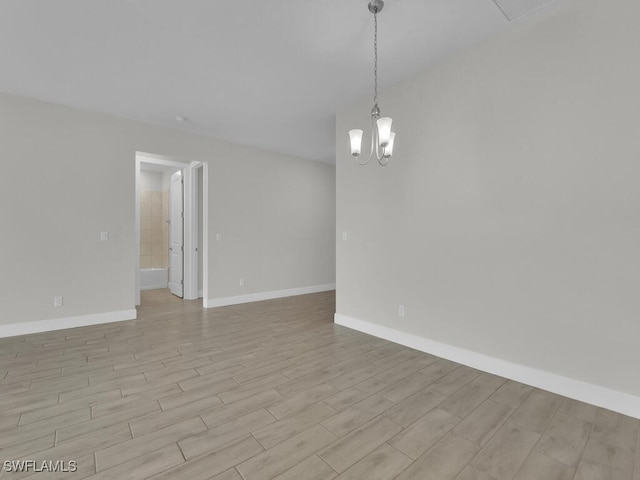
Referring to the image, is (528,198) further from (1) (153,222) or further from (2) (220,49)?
(1) (153,222)

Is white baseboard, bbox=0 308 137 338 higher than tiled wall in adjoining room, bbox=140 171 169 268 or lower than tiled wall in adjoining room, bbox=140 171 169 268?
lower

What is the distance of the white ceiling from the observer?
2.19 metres

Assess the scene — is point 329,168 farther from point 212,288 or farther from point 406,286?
point 406,286

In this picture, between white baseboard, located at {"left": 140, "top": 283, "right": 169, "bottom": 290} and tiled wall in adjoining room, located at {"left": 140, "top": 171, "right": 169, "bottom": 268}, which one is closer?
white baseboard, located at {"left": 140, "top": 283, "right": 169, "bottom": 290}

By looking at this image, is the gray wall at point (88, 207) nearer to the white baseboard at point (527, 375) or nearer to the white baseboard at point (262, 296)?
the white baseboard at point (262, 296)

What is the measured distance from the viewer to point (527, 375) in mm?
2395

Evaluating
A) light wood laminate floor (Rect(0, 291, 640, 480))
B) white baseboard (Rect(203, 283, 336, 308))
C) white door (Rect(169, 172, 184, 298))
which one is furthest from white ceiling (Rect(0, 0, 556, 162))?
white baseboard (Rect(203, 283, 336, 308))

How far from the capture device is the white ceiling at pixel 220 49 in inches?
86.4

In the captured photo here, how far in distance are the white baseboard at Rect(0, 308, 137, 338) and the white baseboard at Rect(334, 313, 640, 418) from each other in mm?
3404

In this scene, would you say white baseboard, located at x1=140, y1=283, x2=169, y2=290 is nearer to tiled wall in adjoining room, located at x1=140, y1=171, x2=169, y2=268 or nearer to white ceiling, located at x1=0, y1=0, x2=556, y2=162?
tiled wall in adjoining room, located at x1=140, y1=171, x2=169, y2=268

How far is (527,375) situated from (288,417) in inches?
74.1

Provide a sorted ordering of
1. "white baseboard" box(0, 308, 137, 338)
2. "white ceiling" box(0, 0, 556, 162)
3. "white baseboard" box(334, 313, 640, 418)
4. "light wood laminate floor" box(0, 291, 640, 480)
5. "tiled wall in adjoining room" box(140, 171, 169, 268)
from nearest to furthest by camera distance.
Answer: "light wood laminate floor" box(0, 291, 640, 480), "white baseboard" box(334, 313, 640, 418), "white ceiling" box(0, 0, 556, 162), "white baseboard" box(0, 308, 137, 338), "tiled wall in adjoining room" box(140, 171, 169, 268)

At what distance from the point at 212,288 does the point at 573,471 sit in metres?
4.62

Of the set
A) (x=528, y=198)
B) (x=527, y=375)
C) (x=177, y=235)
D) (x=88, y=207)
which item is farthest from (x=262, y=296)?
(x=528, y=198)
